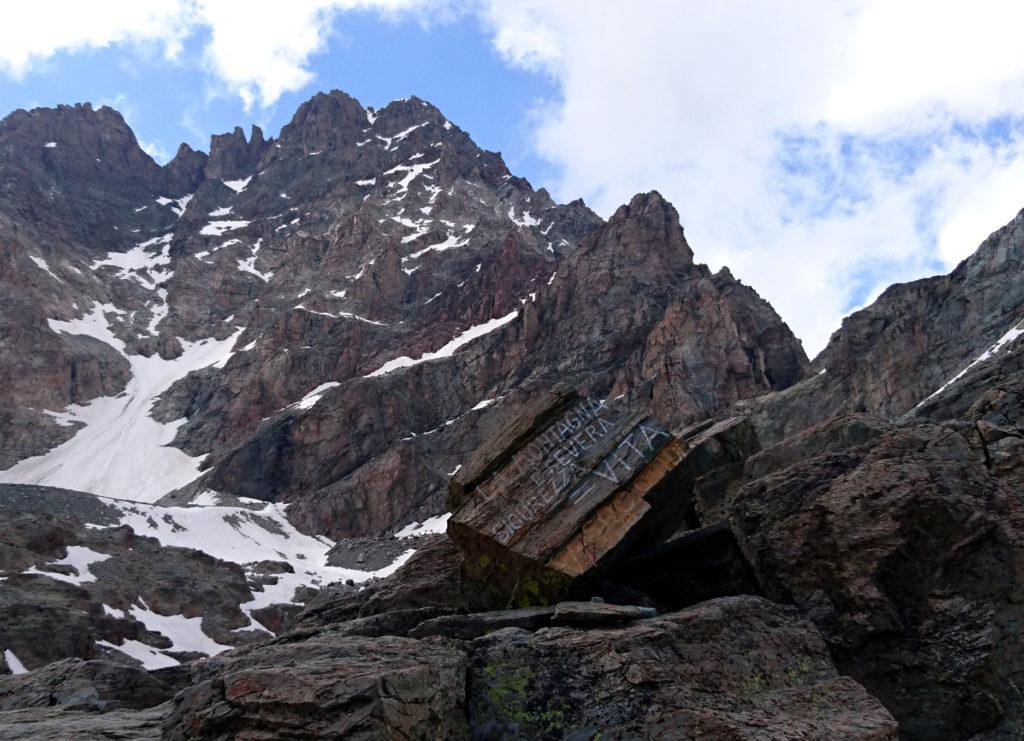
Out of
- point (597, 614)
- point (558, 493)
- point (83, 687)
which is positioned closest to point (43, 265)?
point (83, 687)

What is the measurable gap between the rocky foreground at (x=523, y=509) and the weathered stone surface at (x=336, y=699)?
0.04m

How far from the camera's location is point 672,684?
8.88 meters

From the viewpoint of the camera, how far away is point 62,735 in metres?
9.61

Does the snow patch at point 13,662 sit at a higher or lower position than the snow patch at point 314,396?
lower

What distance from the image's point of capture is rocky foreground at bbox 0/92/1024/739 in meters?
9.35

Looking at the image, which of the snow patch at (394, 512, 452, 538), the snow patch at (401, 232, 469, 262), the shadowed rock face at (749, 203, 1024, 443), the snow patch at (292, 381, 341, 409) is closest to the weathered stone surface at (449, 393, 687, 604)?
the shadowed rock face at (749, 203, 1024, 443)

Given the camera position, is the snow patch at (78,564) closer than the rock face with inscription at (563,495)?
No

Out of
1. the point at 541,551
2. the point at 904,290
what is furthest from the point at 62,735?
the point at 904,290

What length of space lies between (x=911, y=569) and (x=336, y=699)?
8.93 meters

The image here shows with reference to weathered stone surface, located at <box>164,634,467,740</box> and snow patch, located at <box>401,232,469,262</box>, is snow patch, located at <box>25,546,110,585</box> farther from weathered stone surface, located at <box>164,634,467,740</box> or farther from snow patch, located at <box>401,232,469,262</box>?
snow patch, located at <box>401,232,469,262</box>

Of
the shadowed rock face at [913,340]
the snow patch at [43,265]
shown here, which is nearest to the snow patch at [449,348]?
the shadowed rock face at [913,340]

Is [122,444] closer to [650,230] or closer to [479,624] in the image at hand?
[650,230]

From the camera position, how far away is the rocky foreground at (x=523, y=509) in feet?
30.7

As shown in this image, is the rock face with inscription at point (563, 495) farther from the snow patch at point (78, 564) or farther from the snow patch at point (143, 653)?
the snow patch at point (78, 564)
